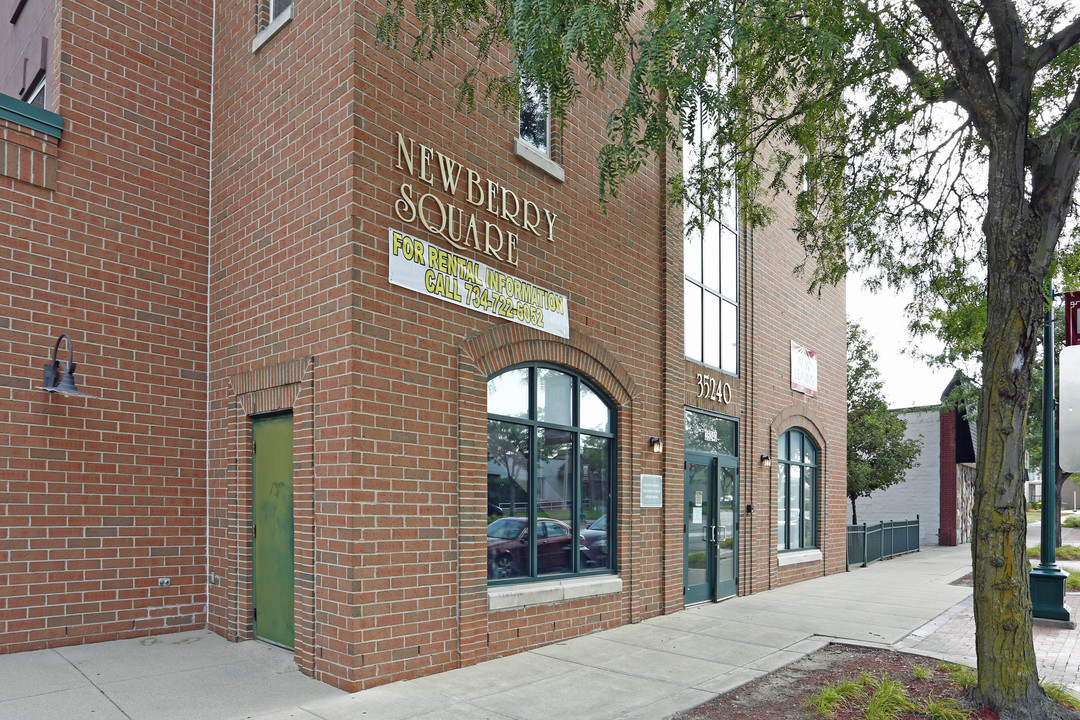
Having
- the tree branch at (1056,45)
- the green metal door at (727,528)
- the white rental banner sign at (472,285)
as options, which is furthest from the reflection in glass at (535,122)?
the green metal door at (727,528)

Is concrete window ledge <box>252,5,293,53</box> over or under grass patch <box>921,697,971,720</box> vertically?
over

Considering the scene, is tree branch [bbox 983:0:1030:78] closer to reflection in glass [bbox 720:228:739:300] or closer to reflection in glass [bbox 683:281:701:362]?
reflection in glass [bbox 683:281:701:362]

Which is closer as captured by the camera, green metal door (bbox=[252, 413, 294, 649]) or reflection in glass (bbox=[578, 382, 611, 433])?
green metal door (bbox=[252, 413, 294, 649])

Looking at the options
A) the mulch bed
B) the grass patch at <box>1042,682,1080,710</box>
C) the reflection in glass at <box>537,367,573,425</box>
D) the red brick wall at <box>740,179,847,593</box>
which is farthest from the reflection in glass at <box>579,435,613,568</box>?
the grass patch at <box>1042,682,1080,710</box>

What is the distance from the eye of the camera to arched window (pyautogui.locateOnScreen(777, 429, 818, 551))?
15617mm

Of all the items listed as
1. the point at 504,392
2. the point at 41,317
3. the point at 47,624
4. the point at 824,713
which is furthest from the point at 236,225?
the point at 824,713

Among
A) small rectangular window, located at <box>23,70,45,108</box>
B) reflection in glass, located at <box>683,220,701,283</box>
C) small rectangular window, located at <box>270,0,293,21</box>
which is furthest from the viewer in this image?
reflection in glass, located at <box>683,220,701,283</box>

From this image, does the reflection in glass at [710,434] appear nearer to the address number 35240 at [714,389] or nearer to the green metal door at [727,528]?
the green metal door at [727,528]

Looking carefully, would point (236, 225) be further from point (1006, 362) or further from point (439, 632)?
point (1006, 362)

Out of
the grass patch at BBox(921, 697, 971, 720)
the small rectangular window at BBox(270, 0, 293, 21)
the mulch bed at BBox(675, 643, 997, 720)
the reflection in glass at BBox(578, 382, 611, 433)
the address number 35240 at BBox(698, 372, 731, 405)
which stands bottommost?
the mulch bed at BBox(675, 643, 997, 720)

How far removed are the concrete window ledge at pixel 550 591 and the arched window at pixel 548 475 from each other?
0.48ft

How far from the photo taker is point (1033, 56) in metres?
7.07

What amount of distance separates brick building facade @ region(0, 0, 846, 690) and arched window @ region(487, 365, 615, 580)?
4 cm

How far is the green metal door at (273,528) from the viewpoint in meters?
7.96
